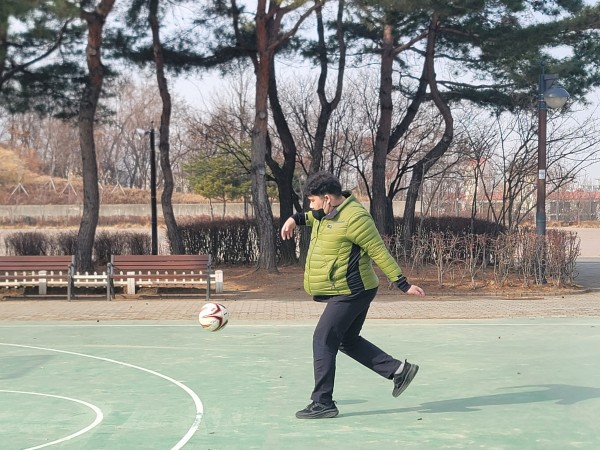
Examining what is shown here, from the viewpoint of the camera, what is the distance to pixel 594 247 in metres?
35.4

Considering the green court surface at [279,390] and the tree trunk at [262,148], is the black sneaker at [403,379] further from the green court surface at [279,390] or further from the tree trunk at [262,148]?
the tree trunk at [262,148]

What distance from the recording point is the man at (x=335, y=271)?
6.79 metres

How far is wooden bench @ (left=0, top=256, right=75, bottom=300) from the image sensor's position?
16.6 m

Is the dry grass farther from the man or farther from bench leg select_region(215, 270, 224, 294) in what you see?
the man

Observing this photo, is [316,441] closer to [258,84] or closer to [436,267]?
[436,267]

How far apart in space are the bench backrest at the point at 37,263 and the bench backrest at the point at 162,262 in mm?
899

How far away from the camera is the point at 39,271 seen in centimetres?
1692

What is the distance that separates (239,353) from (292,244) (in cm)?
1422

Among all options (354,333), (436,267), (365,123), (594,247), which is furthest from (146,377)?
(594,247)

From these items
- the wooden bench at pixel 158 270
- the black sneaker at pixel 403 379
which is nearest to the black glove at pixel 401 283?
the black sneaker at pixel 403 379

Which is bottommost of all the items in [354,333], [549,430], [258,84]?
[549,430]

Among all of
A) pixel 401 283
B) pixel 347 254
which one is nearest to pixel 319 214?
pixel 347 254

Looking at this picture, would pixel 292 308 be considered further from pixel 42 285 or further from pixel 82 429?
pixel 82 429

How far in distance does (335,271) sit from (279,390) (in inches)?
70.8
